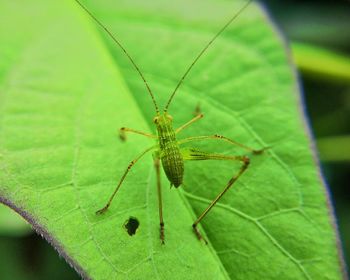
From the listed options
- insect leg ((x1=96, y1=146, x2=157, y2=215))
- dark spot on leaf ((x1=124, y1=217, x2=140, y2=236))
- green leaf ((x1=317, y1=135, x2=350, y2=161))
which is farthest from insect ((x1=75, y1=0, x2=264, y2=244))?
green leaf ((x1=317, y1=135, x2=350, y2=161))

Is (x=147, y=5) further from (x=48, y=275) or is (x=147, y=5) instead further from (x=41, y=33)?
(x=48, y=275)

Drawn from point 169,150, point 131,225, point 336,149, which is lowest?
point 131,225

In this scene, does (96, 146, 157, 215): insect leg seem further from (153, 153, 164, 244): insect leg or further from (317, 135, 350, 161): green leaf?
(317, 135, 350, 161): green leaf

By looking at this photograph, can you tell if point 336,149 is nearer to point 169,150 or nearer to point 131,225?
point 169,150

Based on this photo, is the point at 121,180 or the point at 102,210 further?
the point at 121,180

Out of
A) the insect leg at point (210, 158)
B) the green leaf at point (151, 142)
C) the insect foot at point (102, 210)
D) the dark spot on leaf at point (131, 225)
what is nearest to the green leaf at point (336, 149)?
the green leaf at point (151, 142)

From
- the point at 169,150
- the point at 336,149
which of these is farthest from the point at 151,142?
the point at 336,149

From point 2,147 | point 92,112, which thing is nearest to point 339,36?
point 92,112
